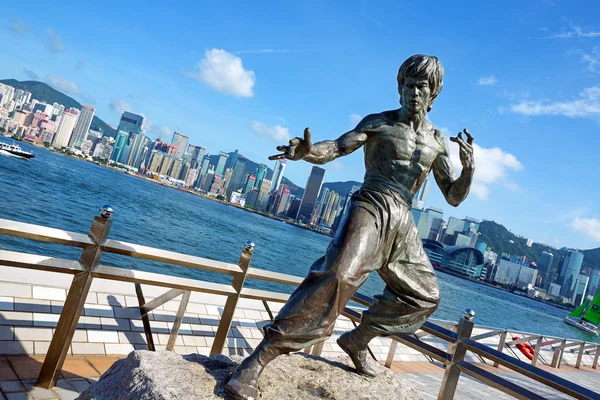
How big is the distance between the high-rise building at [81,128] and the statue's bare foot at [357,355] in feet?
371

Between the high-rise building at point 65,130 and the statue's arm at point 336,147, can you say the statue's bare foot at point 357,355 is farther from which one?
the high-rise building at point 65,130

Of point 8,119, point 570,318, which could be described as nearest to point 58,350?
point 570,318

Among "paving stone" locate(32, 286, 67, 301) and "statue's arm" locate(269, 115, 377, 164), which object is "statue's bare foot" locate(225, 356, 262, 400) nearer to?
"statue's arm" locate(269, 115, 377, 164)

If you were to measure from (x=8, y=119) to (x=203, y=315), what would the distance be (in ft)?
348

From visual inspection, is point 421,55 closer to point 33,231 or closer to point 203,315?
point 33,231

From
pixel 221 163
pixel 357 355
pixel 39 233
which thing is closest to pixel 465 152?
pixel 357 355

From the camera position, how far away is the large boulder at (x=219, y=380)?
1970mm

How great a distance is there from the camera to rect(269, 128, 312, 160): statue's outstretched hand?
221 centimetres

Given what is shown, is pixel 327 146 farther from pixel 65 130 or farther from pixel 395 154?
pixel 65 130

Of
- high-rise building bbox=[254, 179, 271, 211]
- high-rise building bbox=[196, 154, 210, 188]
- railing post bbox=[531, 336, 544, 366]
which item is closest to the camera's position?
railing post bbox=[531, 336, 544, 366]

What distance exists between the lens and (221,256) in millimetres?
23422

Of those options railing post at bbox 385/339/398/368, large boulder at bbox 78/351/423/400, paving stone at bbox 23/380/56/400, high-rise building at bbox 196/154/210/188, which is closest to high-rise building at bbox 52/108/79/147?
high-rise building at bbox 196/154/210/188

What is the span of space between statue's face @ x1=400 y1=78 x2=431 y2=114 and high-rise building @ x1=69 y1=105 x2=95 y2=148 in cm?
11303

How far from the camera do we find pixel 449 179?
9.49ft
